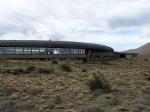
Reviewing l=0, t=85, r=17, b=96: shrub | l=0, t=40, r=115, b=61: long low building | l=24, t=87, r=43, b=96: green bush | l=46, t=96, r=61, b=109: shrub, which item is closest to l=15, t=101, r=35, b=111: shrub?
→ l=46, t=96, r=61, b=109: shrub

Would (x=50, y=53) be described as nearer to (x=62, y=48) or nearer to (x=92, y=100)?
(x=62, y=48)

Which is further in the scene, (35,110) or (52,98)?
(52,98)

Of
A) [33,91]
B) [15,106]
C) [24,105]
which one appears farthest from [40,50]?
[15,106]

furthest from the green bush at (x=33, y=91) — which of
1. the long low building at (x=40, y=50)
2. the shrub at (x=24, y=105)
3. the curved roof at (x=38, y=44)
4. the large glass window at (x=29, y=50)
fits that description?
the curved roof at (x=38, y=44)

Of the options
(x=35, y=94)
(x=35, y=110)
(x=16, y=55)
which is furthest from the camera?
(x=16, y=55)

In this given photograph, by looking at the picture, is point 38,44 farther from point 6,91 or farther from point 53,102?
point 53,102

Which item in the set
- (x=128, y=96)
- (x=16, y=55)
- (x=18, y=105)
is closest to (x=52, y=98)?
(x=18, y=105)

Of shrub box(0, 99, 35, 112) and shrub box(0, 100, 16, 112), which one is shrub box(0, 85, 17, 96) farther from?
shrub box(0, 100, 16, 112)

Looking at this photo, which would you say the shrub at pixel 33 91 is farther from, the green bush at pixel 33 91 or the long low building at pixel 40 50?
the long low building at pixel 40 50

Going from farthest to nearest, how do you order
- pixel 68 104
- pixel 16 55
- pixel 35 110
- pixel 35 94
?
pixel 16 55, pixel 35 94, pixel 68 104, pixel 35 110

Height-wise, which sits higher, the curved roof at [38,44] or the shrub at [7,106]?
the curved roof at [38,44]

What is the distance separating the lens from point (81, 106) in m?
15.7

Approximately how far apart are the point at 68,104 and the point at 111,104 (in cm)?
191

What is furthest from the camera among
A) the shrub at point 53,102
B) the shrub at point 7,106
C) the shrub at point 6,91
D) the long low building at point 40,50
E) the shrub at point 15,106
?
the long low building at point 40,50
